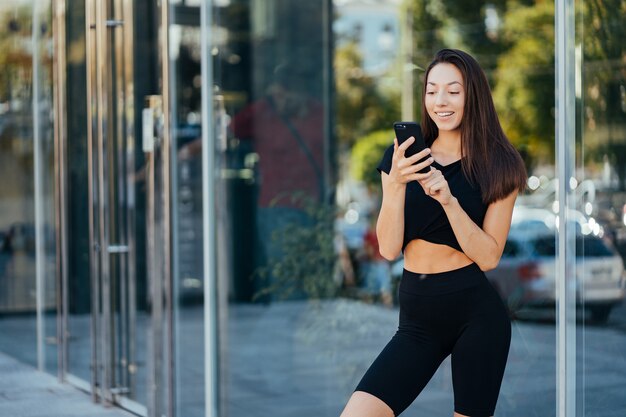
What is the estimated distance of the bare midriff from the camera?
10.4 feet

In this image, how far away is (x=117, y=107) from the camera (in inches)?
257

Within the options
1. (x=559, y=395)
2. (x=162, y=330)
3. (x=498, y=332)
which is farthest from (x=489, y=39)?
(x=498, y=332)

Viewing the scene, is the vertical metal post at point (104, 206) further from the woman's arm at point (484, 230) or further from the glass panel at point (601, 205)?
the woman's arm at point (484, 230)

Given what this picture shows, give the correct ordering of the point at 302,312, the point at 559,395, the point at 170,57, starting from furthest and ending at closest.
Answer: the point at 302,312 < the point at 170,57 < the point at 559,395

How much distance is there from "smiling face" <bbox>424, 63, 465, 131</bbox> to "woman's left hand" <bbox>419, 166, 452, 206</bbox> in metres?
0.24

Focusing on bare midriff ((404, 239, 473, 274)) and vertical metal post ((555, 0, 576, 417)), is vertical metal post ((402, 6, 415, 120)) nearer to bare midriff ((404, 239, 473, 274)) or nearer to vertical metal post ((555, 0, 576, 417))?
vertical metal post ((555, 0, 576, 417))

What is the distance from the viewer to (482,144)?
126 inches

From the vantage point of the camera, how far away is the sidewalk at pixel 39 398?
6.29 m

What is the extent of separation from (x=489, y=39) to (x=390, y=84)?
50.6 inches

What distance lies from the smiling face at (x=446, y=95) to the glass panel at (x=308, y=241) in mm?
2362

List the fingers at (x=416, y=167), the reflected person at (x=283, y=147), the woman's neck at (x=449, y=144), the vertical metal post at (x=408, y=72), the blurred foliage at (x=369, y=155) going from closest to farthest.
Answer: the fingers at (x=416, y=167)
the woman's neck at (x=449, y=144)
the reflected person at (x=283, y=147)
the blurred foliage at (x=369, y=155)
the vertical metal post at (x=408, y=72)

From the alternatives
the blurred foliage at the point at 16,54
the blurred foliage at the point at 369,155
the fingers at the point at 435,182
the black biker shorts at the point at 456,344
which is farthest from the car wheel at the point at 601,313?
the blurred foliage at the point at 16,54

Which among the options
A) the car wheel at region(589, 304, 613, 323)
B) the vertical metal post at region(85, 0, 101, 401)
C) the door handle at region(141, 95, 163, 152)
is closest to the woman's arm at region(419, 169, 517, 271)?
the car wheel at region(589, 304, 613, 323)

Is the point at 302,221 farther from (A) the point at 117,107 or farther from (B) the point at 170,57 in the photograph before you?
(B) the point at 170,57
